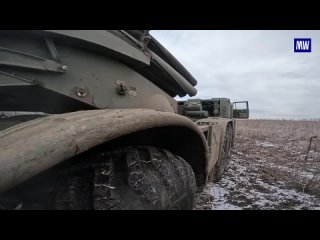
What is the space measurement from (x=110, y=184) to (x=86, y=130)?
33 centimetres

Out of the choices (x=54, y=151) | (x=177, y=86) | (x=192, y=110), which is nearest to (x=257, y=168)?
(x=192, y=110)

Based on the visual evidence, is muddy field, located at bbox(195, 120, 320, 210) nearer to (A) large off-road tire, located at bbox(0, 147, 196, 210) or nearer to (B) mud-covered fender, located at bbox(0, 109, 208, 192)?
(A) large off-road tire, located at bbox(0, 147, 196, 210)

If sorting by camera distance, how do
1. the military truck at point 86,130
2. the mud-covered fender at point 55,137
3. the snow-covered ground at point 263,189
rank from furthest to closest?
1. the snow-covered ground at point 263,189
2. the military truck at point 86,130
3. the mud-covered fender at point 55,137

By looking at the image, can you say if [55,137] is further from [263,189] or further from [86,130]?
[263,189]

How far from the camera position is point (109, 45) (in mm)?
1921

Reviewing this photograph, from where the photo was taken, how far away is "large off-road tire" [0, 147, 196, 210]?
1.27 m

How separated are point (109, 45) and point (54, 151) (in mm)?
1141

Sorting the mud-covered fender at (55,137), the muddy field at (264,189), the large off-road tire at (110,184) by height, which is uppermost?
the mud-covered fender at (55,137)

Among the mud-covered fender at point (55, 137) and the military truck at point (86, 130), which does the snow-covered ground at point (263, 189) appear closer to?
the military truck at point (86, 130)

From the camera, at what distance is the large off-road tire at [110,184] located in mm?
1267

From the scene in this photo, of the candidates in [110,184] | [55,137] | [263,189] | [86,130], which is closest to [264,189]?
[263,189]

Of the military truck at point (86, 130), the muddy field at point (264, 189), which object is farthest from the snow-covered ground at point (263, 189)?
the military truck at point (86, 130)

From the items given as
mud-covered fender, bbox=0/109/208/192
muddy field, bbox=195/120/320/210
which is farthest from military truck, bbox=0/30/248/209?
muddy field, bbox=195/120/320/210
